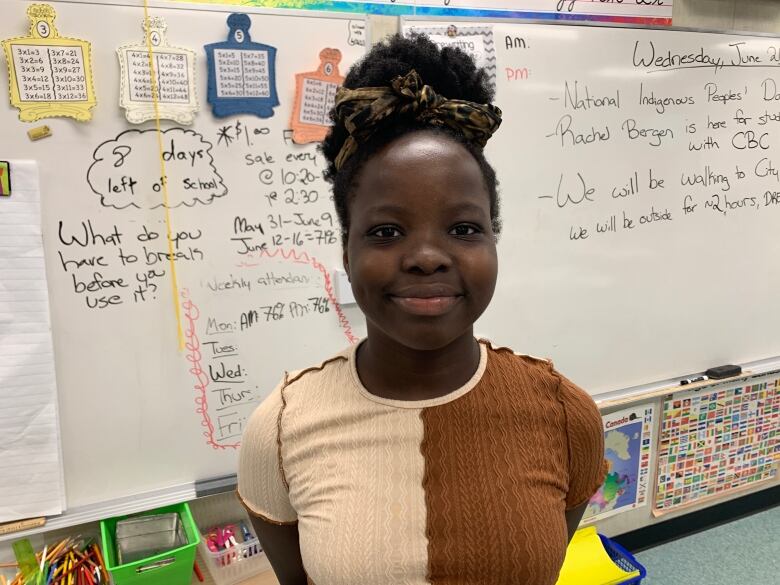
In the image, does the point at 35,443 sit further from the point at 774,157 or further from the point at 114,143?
the point at 774,157

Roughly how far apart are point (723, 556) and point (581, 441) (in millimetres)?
1834

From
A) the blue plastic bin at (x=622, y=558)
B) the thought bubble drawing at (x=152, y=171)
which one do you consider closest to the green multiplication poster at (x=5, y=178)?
the thought bubble drawing at (x=152, y=171)

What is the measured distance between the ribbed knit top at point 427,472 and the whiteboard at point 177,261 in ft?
2.04

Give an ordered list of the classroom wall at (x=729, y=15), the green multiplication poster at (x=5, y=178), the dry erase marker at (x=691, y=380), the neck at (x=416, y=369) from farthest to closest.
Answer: the dry erase marker at (x=691, y=380) → the classroom wall at (x=729, y=15) → the green multiplication poster at (x=5, y=178) → the neck at (x=416, y=369)

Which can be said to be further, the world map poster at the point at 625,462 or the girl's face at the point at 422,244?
the world map poster at the point at 625,462

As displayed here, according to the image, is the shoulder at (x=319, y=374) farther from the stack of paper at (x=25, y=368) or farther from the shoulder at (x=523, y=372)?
the stack of paper at (x=25, y=368)

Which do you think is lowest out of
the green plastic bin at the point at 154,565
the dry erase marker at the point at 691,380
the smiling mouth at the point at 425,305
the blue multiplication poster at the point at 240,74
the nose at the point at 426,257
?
the green plastic bin at the point at 154,565

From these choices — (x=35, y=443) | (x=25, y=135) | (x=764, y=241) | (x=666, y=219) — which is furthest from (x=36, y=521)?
(x=764, y=241)

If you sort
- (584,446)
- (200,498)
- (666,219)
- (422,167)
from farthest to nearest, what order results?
(666,219) < (200,498) < (584,446) < (422,167)

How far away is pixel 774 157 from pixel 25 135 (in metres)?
2.14

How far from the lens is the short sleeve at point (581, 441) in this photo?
2.47 ft

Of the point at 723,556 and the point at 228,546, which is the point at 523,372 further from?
the point at 723,556

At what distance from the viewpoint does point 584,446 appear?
2.52 ft

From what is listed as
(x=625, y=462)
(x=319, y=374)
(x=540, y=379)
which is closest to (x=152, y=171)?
(x=319, y=374)
